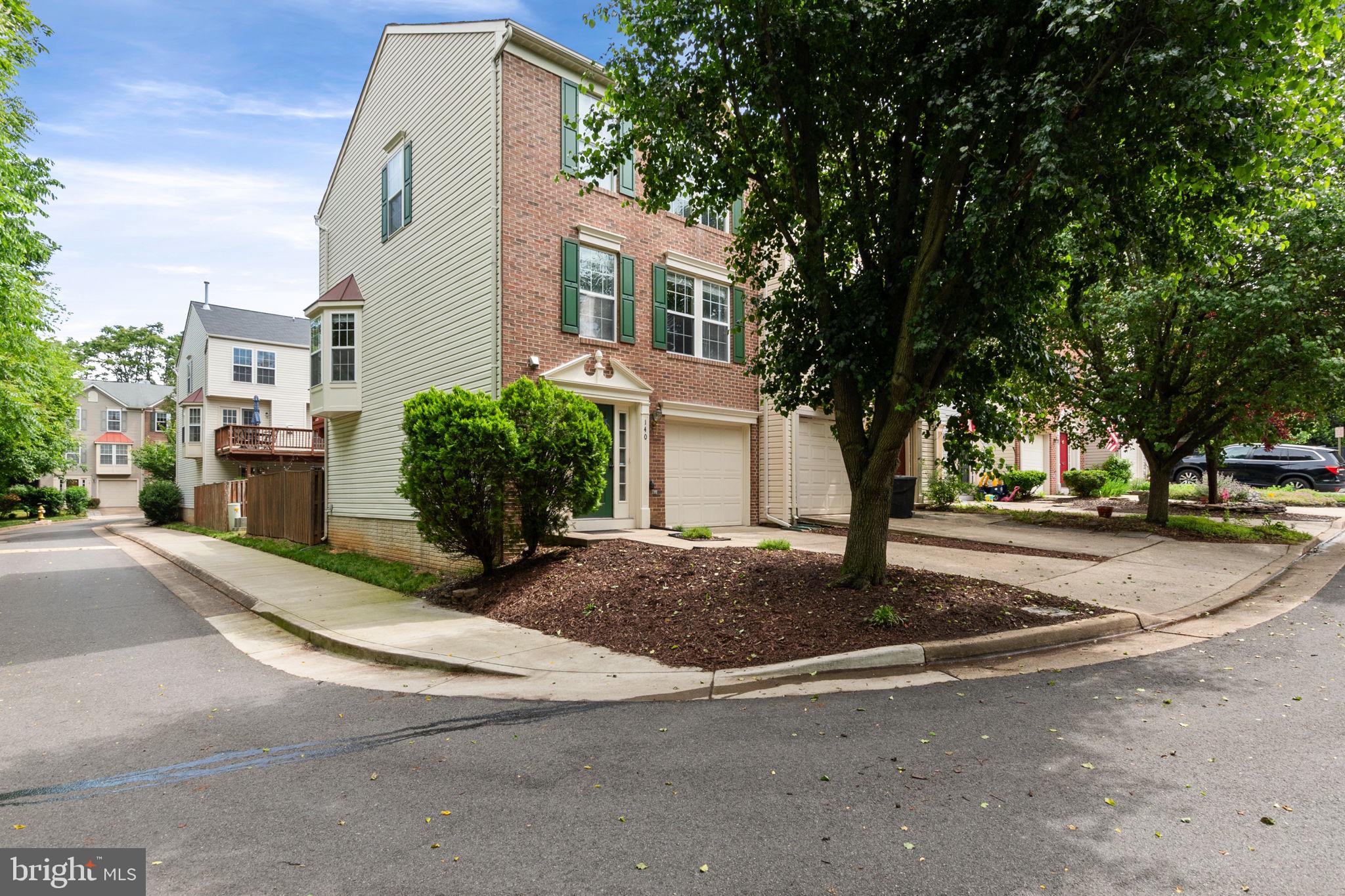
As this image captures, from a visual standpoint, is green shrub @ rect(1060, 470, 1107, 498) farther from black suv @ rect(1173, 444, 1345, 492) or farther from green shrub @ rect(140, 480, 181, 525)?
green shrub @ rect(140, 480, 181, 525)

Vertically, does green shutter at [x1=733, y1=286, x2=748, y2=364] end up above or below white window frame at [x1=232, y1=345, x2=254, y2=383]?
below

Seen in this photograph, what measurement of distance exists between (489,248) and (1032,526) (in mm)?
11767

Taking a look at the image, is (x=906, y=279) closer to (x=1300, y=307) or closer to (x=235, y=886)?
(x=235, y=886)

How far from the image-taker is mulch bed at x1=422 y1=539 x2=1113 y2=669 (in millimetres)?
6230

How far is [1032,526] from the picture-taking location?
14.6 meters

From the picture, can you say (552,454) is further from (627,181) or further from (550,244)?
(627,181)

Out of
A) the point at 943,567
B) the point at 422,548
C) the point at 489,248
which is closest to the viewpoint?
the point at 943,567

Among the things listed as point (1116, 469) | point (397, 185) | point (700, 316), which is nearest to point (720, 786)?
point (700, 316)

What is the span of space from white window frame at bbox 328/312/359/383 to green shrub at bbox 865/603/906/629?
41.8 ft

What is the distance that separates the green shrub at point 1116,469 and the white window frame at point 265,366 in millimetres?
36205

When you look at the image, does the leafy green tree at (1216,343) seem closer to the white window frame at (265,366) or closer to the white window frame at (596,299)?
the white window frame at (596,299)

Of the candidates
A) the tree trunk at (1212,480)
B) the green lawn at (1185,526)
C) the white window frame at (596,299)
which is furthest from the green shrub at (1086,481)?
the white window frame at (596,299)

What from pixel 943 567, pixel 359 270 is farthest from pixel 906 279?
pixel 359 270

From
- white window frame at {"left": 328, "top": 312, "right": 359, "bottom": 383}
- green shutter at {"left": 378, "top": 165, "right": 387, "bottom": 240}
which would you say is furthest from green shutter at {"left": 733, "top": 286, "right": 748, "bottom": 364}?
white window frame at {"left": 328, "top": 312, "right": 359, "bottom": 383}
